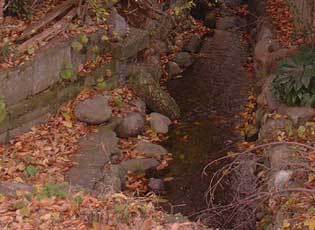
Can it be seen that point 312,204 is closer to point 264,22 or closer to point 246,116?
point 246,116

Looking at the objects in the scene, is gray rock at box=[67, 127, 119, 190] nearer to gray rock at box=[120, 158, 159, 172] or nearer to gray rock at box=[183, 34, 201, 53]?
gray rock at box=[120, 158, 159, 172]

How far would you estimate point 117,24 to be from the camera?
1158 cm

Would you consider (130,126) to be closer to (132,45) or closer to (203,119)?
(203,119)

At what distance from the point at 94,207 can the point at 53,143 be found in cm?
361

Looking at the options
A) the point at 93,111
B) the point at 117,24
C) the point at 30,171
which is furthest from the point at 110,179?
the point at 117,24

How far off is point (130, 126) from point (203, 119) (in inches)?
64.2

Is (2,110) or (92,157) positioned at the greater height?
(2,110)

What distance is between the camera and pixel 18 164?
8414 mm

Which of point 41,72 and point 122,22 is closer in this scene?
point 41,72

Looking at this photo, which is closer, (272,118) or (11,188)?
(11,188)

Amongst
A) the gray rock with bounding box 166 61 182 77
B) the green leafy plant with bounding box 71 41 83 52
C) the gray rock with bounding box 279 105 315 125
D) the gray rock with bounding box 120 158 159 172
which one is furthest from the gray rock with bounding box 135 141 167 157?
the gray rock with bounding box 166 61 182 77

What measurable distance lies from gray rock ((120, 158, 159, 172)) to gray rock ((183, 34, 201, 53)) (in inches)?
236

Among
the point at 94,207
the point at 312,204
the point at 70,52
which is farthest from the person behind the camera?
the point at 70,52

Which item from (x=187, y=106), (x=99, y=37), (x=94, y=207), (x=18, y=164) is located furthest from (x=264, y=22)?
(x=94, y=207)
